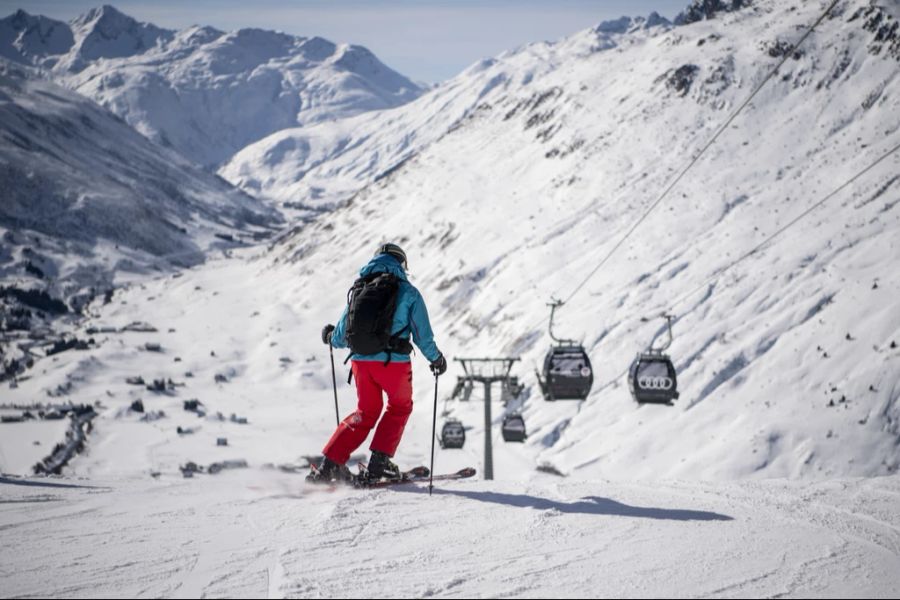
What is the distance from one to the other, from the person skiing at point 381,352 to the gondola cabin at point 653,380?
11.1 m

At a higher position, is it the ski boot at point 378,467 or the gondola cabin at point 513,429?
the ski boot at point 378,467

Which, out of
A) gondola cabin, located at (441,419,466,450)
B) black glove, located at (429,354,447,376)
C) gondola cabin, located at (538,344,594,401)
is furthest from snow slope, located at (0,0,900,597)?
gondola cabin, located at (441,419,466,450)

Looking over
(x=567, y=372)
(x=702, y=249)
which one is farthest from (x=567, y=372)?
(x=702, y=249)

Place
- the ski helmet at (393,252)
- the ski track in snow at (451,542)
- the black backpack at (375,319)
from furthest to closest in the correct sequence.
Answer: the ski helmet at (393,252) < the black backpack at (375,319) < the ski track in snow at (451,542)

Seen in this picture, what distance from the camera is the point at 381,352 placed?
7.29 metres

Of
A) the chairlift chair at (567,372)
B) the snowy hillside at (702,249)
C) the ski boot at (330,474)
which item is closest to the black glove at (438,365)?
the ski boot at (330,474)

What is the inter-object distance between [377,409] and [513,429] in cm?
1900

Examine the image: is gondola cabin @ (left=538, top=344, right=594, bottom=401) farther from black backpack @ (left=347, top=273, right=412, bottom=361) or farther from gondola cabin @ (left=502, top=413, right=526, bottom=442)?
black backpack @ (left=347, top=273, right=412, bottom=361)

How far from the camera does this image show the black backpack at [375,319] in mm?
7141

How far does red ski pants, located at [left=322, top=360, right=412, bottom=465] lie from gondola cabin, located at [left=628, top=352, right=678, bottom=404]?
36.6 feet

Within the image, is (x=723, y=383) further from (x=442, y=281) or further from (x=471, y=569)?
(x=442, y=281)

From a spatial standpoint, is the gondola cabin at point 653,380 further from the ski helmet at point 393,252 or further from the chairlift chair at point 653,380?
the ski helmet at point 393,252

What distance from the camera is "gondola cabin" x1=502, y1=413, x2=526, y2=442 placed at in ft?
84.3

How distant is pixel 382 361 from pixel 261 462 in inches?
1694
